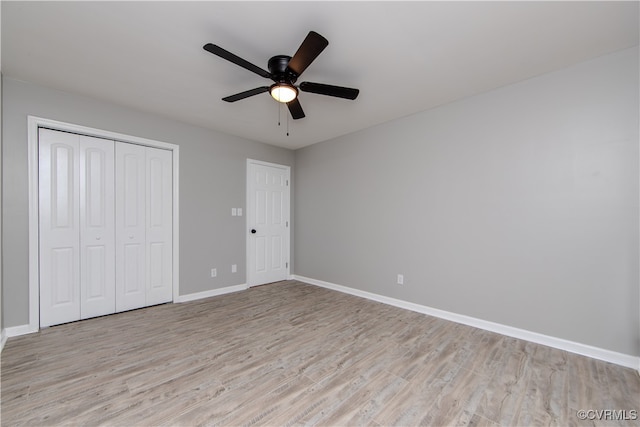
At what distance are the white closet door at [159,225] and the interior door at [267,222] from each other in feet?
3.87

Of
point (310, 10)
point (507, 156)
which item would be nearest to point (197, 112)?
point (310, 10)

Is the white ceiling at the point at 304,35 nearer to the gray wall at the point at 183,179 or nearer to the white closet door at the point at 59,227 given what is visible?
the gray wall at the point at 183,179

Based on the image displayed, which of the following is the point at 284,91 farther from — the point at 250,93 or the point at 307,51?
the point at 307,51

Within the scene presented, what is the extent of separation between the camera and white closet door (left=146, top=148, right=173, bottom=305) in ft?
11.3

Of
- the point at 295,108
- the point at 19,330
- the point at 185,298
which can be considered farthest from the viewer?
the point at 185,298

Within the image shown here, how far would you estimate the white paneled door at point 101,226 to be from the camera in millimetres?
2803

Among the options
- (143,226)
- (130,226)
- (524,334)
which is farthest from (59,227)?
(524,334)

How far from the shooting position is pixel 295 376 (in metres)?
1.97

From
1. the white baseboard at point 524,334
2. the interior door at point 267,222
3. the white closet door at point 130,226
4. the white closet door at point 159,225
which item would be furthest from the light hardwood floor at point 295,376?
the interior door at point 267,222

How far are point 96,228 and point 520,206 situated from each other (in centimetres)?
458

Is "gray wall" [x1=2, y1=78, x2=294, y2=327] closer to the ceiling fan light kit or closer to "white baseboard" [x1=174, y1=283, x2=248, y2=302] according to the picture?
"white baseboard" [x1=174, y1=283, x2=248, y2=302]

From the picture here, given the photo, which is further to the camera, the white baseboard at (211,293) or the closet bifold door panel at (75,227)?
the white baseboard at (211,293)

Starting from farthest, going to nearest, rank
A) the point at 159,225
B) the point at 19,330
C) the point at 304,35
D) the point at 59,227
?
the point at 159,225 < the point at 59,227 < the point at 19,330 < the point at 304,35

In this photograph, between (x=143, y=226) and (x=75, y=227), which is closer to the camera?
(x=75, y=227)
